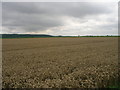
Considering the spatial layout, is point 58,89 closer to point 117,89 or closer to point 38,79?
point 38,79

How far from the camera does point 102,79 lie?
588 centimetres

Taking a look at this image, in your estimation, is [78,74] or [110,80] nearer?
[110,80]

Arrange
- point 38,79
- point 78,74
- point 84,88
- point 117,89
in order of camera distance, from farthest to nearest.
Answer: point 78,74 → point 38,79 → point 84,88 → point 117,89

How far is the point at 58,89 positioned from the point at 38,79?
5.98 ft

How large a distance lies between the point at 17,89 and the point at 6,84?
1.11m

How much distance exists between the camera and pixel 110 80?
568cm

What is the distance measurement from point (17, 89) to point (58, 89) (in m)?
2.37

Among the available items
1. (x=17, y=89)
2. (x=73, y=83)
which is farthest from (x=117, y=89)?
(x=17, y=89)

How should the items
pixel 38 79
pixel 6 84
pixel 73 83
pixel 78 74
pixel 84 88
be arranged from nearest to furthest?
pixel 84 88
pixel 73 83
pixel 6 84
pixel 38 79
pixel 78 74

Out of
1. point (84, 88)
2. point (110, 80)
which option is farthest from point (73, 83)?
point (110, 80)

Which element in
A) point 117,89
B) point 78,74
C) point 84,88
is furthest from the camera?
point 78,74

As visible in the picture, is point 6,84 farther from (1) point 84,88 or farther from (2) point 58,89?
(1) point 84,88

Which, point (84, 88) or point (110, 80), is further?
point (110, 80)

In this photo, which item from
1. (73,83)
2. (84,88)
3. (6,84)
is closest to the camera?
(84,88)
